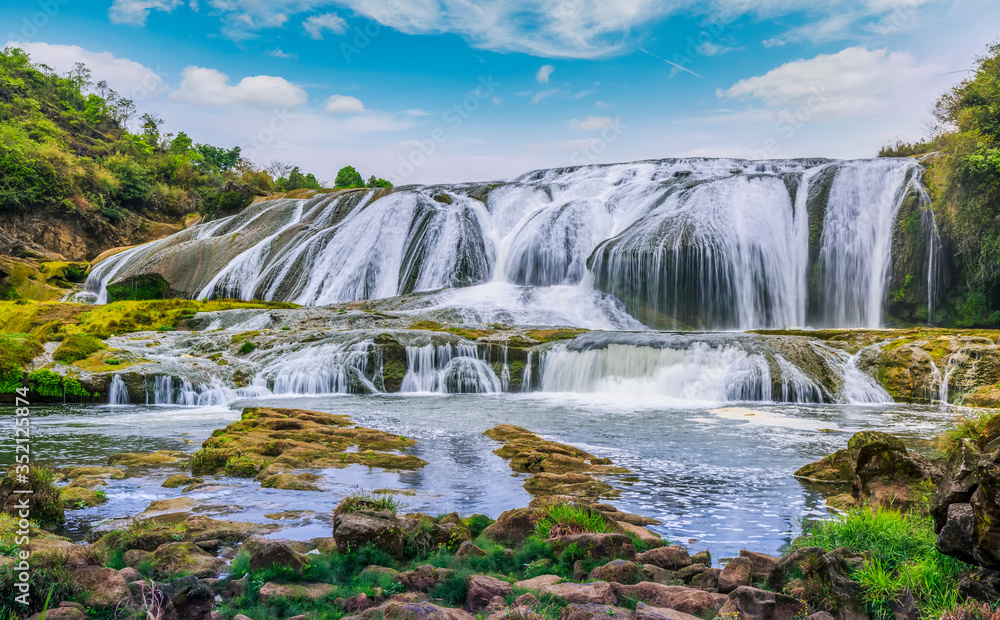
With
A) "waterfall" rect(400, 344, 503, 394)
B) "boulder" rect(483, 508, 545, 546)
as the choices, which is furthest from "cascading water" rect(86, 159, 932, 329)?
"boulder" rect(483, 508, 545, 546)

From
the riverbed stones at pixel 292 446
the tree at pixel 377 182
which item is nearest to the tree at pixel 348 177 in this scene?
the tree at pixel 377 182

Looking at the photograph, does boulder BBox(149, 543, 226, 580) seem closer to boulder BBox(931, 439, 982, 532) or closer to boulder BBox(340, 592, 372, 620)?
boulder BBox(340, 592, 372, 620)

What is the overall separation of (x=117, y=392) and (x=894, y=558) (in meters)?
16.2

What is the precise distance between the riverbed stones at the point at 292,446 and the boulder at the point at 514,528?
3.34 metres

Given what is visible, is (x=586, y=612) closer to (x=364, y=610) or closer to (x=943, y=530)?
(x=364, y=610)

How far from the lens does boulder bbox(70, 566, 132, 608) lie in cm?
396

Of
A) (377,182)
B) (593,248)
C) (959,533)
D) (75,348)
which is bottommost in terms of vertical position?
(959,533)

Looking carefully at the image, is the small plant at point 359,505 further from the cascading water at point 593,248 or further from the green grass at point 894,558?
the cascading water at point 593,248

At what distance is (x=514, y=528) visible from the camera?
5.59 m

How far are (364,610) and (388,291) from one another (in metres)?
27.2

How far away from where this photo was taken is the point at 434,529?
17.6 feet

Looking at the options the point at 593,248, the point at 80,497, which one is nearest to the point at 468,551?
the point at 80,497

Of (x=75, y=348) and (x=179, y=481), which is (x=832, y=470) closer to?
(x=179, y=481)

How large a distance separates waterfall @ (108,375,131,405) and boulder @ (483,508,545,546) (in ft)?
43.1
